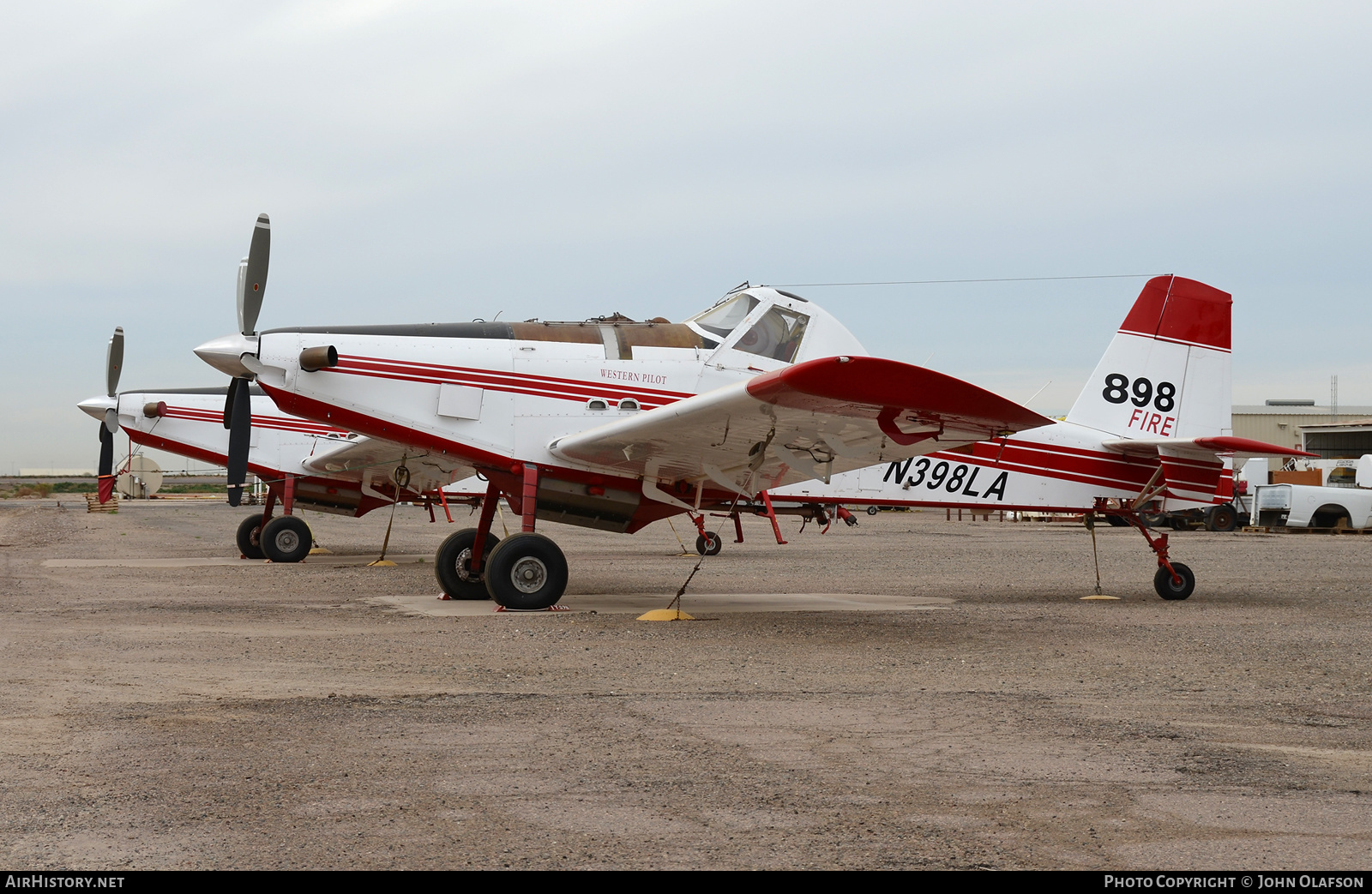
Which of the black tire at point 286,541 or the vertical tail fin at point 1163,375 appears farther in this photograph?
the black tire at point 286,541

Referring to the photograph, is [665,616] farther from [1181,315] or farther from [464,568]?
[1181,315]

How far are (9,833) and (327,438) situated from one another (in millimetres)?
15979

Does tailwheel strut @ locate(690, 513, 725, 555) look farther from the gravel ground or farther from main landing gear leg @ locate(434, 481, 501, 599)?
the gravel ground

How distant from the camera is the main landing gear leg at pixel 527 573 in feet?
31.7

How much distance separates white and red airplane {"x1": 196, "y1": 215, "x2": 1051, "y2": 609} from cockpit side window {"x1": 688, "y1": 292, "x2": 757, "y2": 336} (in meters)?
0.01

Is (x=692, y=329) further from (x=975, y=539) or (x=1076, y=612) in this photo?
(x=975, y=539)

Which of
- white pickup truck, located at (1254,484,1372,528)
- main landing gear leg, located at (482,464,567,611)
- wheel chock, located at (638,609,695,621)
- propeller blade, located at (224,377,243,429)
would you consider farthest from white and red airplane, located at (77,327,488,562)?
white pickup truck, located at (1254,484,1372,528)

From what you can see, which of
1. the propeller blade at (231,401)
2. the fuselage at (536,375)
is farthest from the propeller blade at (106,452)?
the fuselage at (536,375)

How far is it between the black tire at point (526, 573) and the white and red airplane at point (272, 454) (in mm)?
7983

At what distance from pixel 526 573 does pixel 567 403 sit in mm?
1604

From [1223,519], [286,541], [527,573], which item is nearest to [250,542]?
[286,541]

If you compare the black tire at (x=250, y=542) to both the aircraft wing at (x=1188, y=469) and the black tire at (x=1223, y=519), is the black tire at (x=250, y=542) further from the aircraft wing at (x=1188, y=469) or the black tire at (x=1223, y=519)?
the black tire at (x=1223, y=519)

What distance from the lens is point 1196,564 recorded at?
18.0 meters

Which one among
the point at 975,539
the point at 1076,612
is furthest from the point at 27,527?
the point at 1076,612
